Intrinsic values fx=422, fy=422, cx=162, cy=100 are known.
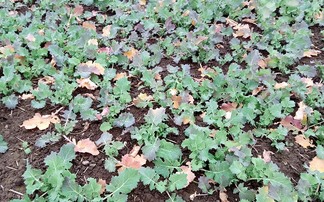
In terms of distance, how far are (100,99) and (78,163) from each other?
54 cm

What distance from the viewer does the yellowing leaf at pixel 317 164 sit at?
2.44 meters

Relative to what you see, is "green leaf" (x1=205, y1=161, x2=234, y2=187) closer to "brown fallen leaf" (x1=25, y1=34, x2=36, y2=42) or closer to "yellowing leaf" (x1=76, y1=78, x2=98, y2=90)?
"yellowing leaf" (x1=76, y1=78, x2=98, y2=90)

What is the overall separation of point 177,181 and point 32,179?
0.76 metres

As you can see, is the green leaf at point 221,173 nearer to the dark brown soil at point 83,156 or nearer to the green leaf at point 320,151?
the dark brown soil at point 83,156

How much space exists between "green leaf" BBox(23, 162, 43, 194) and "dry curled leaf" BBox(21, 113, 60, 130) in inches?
15.7

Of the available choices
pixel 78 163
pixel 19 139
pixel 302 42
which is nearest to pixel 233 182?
pixel 78 163

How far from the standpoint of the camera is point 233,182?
2.30 meters

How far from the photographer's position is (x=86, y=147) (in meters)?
2.48

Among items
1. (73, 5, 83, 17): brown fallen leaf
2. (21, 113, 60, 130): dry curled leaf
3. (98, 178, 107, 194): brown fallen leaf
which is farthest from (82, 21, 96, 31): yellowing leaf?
(98, 178, 107, 194): brown fallen leaf

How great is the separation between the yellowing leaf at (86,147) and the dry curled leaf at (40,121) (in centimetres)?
27

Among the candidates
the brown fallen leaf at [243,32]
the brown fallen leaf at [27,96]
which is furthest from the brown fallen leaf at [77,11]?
the brown fallen leaf at [243,32]

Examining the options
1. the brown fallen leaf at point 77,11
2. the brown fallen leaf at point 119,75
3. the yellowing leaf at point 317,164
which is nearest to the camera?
the yellowing leaf at point 317,164

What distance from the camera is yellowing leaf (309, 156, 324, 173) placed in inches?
96.0

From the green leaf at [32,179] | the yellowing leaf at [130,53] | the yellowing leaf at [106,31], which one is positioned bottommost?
the green leaf at [32,179]
